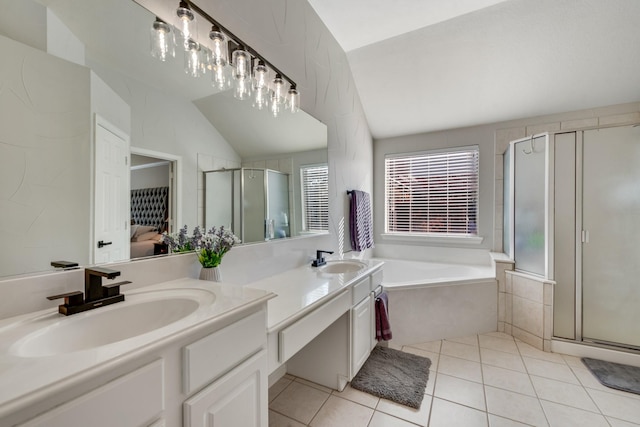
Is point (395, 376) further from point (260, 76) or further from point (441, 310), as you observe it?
point (260, 76)

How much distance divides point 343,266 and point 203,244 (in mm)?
1276

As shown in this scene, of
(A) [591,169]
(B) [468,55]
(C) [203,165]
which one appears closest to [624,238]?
(A) [591,169]

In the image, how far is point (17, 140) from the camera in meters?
0.84

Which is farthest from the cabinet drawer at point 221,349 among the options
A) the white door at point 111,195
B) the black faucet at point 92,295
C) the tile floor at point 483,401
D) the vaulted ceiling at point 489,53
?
the vaulted ceiling at point 489,53

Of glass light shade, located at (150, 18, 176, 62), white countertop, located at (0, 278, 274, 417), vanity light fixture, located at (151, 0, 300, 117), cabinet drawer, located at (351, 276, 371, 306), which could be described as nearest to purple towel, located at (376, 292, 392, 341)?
cabinet drawer, located at (351, 276, 371, 306)

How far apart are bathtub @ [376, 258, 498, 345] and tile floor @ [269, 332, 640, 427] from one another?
365mm

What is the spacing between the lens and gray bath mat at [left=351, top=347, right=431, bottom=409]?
1795 millimetres

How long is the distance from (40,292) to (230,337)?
64 centimetres

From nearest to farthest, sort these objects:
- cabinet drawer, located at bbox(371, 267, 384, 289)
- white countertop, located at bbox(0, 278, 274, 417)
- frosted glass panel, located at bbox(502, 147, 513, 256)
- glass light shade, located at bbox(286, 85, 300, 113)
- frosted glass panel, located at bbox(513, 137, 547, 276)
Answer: white countertop, located at bbox(0, 278, 274, 417)
glass light shade, located at bbox(286, 85, 300, 113)
cabinet drawer, located at bbox(371, 267, 384, 289)
frosted glass panel, located at bbox(513, 137, 547, 276)
frosted glass panel, located at bbox(502, 147, 513, 256)

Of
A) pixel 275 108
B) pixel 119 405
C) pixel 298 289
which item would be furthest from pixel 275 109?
pixel 119 405

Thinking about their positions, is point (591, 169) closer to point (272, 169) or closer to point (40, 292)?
point (272, 169)

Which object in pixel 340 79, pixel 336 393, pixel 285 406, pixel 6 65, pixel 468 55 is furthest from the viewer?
pixel 340 79

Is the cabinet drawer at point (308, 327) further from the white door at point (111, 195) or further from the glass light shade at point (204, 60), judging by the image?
the glass light shade at point (204, 60)

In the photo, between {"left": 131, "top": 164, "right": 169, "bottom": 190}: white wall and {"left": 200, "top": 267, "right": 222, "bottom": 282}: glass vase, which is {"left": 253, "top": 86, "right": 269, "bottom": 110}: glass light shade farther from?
{"left": 200, "top": 267, "right": 222, "bottom": 282}: glass vase
